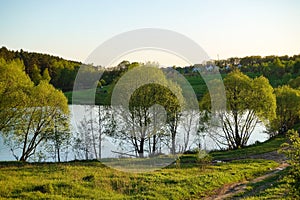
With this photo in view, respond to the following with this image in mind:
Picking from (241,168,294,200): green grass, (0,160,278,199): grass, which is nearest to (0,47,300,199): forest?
(0,160,278,199): grass

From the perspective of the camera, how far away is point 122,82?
3309 centimetres

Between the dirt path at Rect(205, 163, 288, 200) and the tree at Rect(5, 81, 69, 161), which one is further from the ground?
the tree at Rect(5, 81, 69, 161)

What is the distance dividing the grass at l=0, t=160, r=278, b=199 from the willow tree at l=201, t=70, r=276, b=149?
1417 centimetres

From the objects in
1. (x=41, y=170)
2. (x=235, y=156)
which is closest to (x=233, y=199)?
(x=41, y=170)

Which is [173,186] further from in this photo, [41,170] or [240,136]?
[240,136]

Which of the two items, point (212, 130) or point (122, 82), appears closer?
point (122, 82)

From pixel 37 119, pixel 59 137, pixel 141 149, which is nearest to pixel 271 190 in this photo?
pixel 141 149

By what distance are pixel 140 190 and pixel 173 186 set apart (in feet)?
6.71

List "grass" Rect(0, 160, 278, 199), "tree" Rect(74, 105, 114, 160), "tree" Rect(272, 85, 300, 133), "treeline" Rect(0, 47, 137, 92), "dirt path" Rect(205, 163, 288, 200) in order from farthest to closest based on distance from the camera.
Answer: "treeline" Rect(0, 47, 137, 92)
"tree" Rect(272, 85, 300, 133)
"tree" Rect(74, 105, 114, 160)
"dirt path" Rect(205, 163, 288, 200)
"grass" Rect(0, 160, 278, 199)

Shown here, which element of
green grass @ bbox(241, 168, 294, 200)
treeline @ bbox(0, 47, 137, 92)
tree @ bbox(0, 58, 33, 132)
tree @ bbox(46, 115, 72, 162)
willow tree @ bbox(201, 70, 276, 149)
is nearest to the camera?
green grass @ bbox(241, 168, 294, 200)

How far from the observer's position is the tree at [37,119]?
31984mm

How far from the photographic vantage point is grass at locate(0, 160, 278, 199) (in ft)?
53.6

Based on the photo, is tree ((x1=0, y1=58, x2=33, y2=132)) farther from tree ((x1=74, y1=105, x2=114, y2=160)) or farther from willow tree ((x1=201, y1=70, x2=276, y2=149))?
willow tree ((x1=201, y1=70, x2=276, y2=149))

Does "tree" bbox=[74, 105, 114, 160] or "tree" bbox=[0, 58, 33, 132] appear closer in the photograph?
"tree" bbox=[0, 58, 33, 132]
